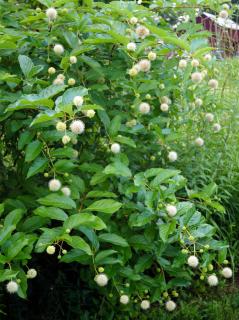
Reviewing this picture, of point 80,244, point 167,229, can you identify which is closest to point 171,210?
point 167,229

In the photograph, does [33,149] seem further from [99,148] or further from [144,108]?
[99,148]

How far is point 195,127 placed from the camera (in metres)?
3.19

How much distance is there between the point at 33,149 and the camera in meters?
1.71

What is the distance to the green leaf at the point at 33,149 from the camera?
1687 millimetres

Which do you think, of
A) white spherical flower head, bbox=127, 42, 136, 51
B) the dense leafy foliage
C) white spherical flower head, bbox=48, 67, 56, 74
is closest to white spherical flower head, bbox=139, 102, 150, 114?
the dense leafy foliage

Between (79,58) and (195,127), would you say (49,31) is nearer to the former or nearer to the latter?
(79,58)

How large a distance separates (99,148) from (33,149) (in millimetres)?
721

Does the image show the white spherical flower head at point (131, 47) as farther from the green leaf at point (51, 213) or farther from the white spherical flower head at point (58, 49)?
the green leaf at point (51, 213)

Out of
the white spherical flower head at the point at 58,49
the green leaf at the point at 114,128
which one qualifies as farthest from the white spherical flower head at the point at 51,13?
the green leaf at the point at 114,128

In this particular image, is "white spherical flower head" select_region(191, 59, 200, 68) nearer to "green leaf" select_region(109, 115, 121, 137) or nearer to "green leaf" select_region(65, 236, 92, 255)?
"green leaf" select_region(109, 115, 121, 137)

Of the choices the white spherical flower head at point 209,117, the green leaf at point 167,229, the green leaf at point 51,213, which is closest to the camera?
the green leaf at point 51,213

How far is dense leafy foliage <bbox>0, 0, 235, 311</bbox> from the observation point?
170cm

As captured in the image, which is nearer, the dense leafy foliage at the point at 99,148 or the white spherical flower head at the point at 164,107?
the dense leafy foliage at the point at 99,148

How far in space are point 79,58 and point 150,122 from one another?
45cm
